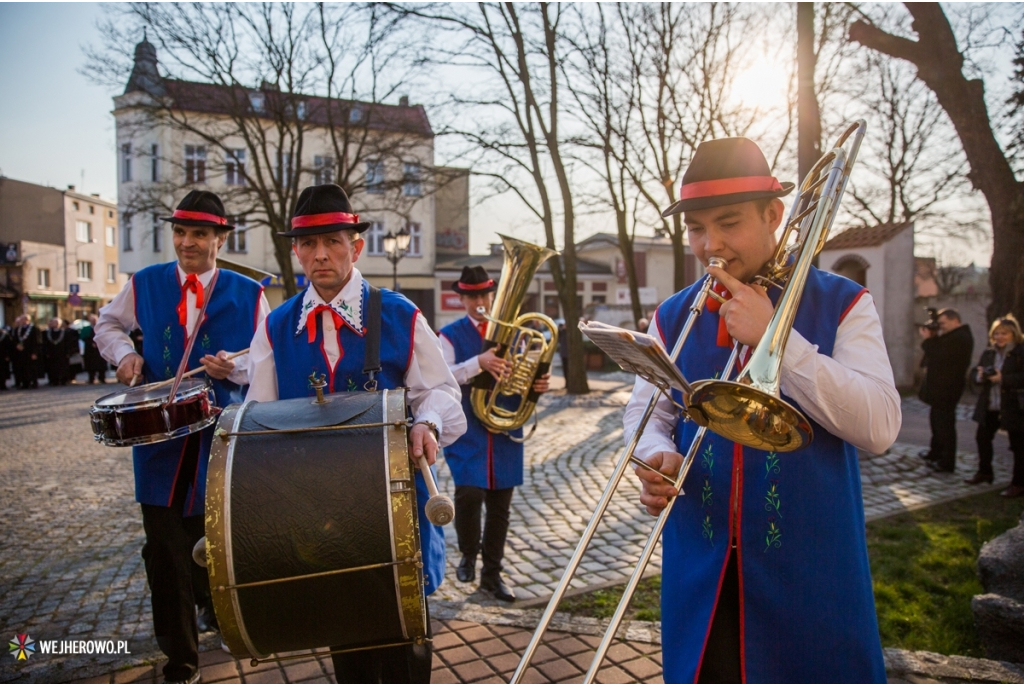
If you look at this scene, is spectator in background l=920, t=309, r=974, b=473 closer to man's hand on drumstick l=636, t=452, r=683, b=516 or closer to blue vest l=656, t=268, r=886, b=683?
blue vest l=656, t=268, r=886, b=683

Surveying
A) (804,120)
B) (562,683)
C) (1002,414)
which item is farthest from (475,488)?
(1002,414)

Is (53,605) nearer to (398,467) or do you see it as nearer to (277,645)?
(277,645)

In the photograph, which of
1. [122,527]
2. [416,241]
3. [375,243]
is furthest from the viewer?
[416,241]

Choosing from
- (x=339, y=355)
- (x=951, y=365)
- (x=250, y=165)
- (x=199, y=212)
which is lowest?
(x=951, y=365)

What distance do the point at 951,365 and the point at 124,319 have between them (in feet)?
27.8

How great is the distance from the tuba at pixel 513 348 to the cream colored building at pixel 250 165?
11055 millimetres

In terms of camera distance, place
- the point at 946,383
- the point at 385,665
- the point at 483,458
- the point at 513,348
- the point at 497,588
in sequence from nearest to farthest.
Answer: the point at 385,665, the point at 497,588, the point at 483,458, the point at 513,348, the point at 946,383

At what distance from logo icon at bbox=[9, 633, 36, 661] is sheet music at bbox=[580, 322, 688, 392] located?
141 inches

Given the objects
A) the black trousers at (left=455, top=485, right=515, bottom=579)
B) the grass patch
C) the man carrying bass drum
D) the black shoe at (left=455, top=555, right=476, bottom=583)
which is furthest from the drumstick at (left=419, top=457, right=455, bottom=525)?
the black shoe at (left=455, top=555, right=476, bottom=583)

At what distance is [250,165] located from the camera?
108 feet

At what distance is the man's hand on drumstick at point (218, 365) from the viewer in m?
3.39

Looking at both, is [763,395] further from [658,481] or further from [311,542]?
[311,542]

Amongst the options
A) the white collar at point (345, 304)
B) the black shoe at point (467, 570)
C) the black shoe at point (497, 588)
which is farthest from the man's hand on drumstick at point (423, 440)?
the black shoe at point (467, 570)

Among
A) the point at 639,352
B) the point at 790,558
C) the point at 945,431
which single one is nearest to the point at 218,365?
the point at 639,352
